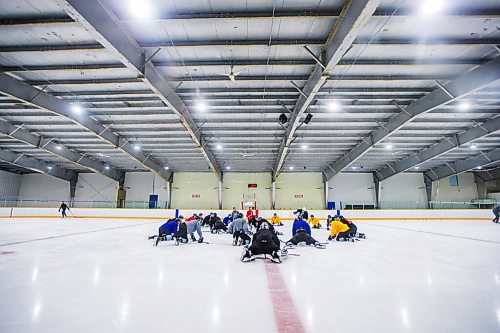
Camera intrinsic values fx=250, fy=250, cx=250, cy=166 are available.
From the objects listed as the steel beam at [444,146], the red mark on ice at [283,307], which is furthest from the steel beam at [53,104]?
the steel beam at [444,146]

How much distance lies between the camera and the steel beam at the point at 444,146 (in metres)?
16.3

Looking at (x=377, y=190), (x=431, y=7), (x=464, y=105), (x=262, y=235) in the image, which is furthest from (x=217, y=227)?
(x=377, y=190)

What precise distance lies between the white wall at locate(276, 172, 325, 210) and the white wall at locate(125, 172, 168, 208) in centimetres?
1362

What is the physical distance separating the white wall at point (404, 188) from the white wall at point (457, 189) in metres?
1.38

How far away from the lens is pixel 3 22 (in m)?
8.06

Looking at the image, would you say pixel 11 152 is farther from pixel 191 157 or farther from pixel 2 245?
pixel 2 245

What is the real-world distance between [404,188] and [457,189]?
5.78m

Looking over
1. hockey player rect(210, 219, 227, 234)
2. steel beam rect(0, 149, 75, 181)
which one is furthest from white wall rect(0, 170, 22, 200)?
hockey player rect(210, 219, 227, 234)

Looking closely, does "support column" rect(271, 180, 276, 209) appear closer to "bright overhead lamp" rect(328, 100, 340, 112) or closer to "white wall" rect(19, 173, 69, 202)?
"bright overhead lamp" rect(328, 100, 340, 112)

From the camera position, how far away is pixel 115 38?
26.5 ft

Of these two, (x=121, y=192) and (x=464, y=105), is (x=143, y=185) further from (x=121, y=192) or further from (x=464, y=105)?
(x=464, y=105)

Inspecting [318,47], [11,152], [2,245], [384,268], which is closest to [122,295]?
[384,268]

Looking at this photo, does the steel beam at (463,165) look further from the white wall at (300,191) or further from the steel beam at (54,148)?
the steel beam at (54,148)

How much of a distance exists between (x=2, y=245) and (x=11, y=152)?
73.7 feet
